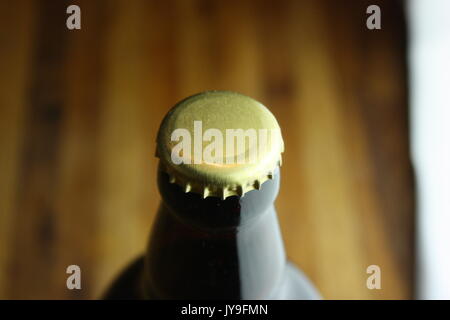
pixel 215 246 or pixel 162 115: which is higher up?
pixel 162 115

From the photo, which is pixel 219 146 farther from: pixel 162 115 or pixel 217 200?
pixel 162 115

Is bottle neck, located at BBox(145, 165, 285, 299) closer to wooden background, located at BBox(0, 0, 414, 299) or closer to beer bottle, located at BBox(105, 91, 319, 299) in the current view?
beer bottle, located at BBox(105, 91, 319, 299)

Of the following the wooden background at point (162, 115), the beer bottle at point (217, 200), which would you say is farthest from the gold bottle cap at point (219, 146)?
the wooden background at point (162, 115)

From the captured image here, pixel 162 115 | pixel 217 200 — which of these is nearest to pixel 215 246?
pixel 217 200

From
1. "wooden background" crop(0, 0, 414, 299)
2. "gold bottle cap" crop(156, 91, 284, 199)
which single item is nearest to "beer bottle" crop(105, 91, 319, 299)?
"gold bottle cap" crop(156, 91, 284, 199)

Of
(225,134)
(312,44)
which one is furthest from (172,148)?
(312,44)

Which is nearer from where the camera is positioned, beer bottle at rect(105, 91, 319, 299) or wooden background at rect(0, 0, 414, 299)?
beer bottle at rect(105, 91, 319, 299)

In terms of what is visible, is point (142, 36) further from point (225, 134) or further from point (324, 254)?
point (225, 134)
